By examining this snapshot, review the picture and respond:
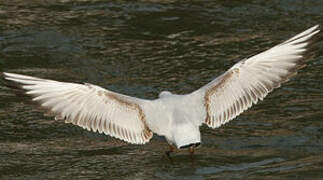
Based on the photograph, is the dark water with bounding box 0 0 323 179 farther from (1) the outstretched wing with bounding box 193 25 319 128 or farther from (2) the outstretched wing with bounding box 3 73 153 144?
(1) the outstretched wing with bounding box 193 25 319 128

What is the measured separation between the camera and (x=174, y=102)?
361 inches

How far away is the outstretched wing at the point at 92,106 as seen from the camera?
8.98 metres

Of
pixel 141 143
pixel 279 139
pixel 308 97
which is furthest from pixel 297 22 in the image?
pixel 141 143

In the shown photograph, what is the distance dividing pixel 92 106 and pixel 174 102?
0.82 metres

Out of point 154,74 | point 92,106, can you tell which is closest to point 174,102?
point 92,106

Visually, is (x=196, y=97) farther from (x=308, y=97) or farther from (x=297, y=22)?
(x=297, y=22)

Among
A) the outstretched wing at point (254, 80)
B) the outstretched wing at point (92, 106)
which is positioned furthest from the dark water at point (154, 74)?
the outstretched wing at point (254, 80)

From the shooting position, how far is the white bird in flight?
9.00m

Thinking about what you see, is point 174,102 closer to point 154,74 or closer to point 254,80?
point 254,80

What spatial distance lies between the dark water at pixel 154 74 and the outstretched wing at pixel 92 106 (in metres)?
0.33

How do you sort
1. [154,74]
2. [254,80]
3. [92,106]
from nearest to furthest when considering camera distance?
[92,106] < [254,80] < [154,74]

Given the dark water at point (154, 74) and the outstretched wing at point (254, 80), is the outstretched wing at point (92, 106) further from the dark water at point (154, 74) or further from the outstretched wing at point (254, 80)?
the outstretched wing at point (254, 80)

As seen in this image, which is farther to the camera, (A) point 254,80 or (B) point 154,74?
(B) point 154,74

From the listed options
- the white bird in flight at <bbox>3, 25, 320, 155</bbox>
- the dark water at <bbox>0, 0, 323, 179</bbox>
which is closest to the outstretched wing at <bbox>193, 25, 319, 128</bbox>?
the white bird in flight at <bbox>3, 25, 320, 155</bbox>
